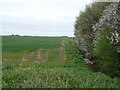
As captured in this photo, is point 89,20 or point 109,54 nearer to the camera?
point 109,54

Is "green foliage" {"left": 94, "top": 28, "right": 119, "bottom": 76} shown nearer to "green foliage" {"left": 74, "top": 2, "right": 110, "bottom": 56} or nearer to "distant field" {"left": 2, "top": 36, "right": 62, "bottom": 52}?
"green foliage" {"left": 74, "top": 2, "right": 110, "bottom": 56}

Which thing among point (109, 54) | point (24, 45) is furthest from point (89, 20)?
point (24, 45)

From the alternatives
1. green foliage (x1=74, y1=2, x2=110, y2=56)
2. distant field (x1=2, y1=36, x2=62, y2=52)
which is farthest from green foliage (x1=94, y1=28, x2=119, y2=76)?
distant field (x1=2, y1=36, x2=62, y2=52)

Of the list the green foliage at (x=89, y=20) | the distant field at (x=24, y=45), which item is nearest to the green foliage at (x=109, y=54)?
the green foliage at (x=89, y=20)

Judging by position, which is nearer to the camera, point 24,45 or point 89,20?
point 89,20

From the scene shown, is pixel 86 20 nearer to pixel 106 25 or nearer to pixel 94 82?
pixel 106 25

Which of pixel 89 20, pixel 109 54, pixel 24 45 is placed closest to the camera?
pixel 109 54

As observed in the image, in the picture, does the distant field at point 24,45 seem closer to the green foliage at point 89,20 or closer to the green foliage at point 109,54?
the green foliage at point 89,20

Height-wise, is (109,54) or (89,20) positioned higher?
(89,20)

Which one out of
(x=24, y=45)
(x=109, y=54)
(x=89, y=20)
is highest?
(x=89, y=20)

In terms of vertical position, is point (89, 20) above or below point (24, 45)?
above

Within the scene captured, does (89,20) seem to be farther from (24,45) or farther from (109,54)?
(24,45)

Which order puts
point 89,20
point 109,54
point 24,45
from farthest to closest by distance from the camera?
point 24,45 → point 89,20 → point 109,54

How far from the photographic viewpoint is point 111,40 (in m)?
A: 24.5
